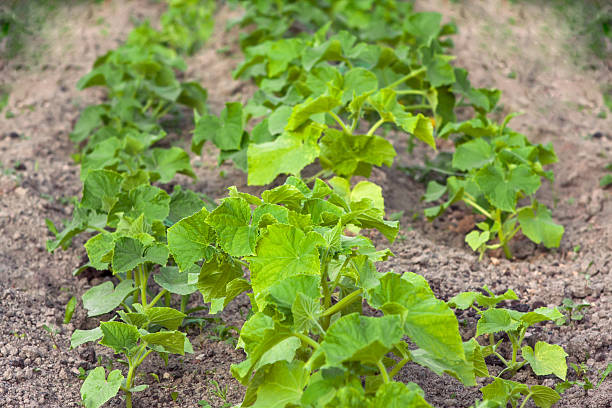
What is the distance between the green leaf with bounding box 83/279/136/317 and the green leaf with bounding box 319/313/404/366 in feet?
3.81

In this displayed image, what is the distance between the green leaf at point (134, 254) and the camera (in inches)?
98.7

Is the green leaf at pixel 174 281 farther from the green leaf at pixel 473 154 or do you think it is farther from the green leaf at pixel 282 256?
the green leaf at pixel 473 154

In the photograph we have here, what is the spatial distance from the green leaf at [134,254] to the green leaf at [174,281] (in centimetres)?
9

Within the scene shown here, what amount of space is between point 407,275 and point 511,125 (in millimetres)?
2862

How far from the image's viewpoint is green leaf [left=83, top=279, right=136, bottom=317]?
260 cm

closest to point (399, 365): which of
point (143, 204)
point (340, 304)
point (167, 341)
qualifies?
point (340, 304)

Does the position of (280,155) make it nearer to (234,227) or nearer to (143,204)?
(143,204)

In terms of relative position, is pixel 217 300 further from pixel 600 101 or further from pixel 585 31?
pixel 585 31

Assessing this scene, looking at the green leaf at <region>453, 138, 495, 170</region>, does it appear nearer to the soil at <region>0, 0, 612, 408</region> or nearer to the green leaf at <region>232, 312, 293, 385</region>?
the soil at <region>0, 0, 612, 408</region>

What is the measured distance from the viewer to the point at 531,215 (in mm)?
3311

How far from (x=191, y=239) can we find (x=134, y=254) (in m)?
0.47

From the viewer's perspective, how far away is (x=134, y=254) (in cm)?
A: 256

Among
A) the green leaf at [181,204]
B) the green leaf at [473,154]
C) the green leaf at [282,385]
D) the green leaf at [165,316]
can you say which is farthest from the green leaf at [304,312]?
the green leaf at [473,154]

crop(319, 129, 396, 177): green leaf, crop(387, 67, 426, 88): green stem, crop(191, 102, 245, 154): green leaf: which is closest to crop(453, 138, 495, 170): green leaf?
crop(319, 129, 396, 177): green leaf
